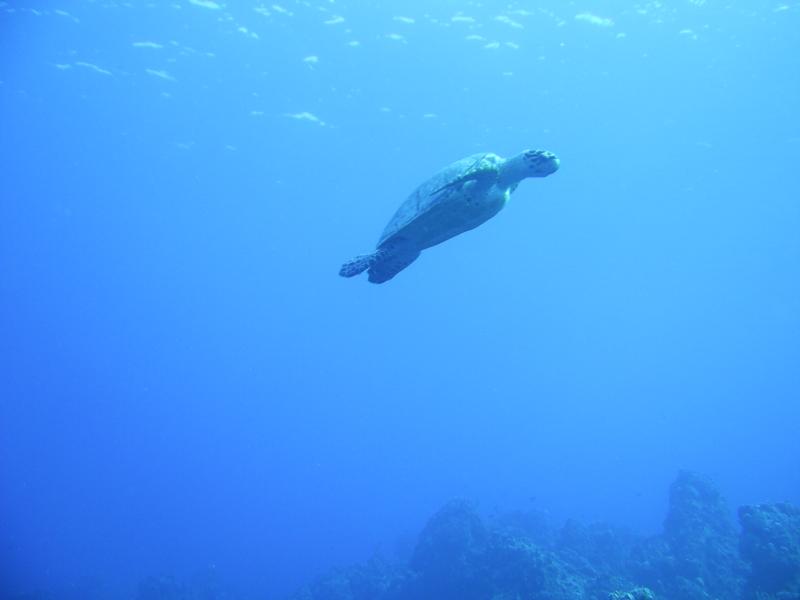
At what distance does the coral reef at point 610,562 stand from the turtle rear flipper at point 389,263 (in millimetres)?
7658

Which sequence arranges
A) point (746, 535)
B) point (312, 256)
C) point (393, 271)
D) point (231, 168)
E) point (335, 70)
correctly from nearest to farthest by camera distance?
1. point (393, 271)
2. point (746, 535)
3. point (335, 70)
4. point (231, 168)
5. point (312, 256)

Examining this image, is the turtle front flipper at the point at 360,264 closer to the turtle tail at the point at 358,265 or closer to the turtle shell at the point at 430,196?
the turtle tail at the point at 358,265

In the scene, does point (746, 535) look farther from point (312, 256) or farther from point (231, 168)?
point (312, 256)

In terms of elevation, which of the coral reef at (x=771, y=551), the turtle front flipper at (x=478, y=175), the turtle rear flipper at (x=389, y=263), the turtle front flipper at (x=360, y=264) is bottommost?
the coral reef at (x=771, y=551)

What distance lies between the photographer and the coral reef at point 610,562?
1134 centimetres

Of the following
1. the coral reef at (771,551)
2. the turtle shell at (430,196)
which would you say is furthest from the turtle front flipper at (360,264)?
the coral reef at (771,551)

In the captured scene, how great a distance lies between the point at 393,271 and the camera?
6.90 metres

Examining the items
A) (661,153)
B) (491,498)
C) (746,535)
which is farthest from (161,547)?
(661,153)

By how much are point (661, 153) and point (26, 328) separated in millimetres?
117433

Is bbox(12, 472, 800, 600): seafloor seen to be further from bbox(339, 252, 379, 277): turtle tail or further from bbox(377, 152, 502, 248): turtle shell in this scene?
bbox(377, 152, 502, 248): turtle shell

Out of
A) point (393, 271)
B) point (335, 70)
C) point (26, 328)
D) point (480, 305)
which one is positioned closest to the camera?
point (393, 271)

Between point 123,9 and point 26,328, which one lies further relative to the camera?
point 26,328

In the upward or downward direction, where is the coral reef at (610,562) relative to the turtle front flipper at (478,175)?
downward

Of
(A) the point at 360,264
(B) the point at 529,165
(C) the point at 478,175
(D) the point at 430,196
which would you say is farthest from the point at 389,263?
(B) the point at 529,165
